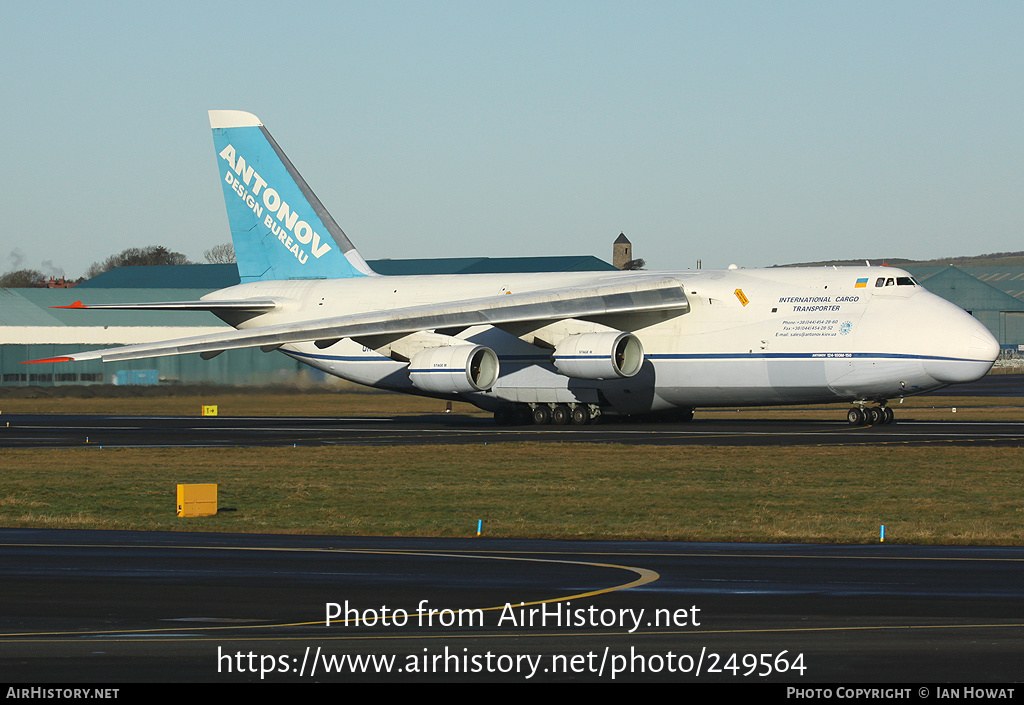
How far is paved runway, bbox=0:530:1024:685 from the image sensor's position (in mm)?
8984

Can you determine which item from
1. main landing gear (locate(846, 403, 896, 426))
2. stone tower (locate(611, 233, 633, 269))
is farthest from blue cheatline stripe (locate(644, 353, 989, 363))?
stone tower (locate(611, 233, 633, 269))

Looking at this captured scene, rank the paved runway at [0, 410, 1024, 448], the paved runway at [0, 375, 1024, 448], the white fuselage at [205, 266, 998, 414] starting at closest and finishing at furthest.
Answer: the paved runway at [0, 410, 1024, 448], the paved runway at [0, 375, 1024, 448], the white fuselage at [205, 266, 998, 414]

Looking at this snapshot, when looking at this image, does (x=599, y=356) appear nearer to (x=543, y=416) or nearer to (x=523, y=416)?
(x=543, y=416)

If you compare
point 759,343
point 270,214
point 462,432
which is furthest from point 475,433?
point 270,214

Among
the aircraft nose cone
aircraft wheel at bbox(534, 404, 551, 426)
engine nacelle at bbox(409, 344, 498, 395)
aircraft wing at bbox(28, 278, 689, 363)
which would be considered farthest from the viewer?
aircraft wheel at bbox(534, 404, 551, 426)

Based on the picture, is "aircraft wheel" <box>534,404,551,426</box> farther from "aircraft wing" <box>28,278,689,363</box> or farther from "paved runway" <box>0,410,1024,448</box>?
"aircraft wing" <box>28,278,689,363</box>

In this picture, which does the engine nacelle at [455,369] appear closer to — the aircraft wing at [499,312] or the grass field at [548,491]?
the aircraft wing at [499,312]

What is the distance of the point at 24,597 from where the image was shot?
11703 mm

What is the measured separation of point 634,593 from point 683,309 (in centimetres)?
2606

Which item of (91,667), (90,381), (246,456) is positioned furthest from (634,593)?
(90,381)

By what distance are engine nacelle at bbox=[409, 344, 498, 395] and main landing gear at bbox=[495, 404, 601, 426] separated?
272 cm

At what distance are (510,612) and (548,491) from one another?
38.5 ft

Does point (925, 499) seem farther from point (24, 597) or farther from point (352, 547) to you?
point (24, 597)

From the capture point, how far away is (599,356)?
36.4 meters
